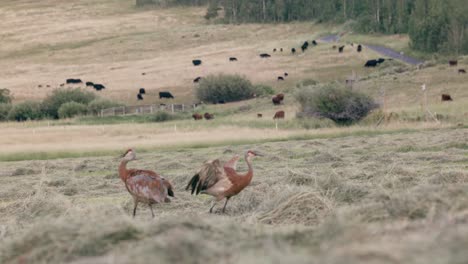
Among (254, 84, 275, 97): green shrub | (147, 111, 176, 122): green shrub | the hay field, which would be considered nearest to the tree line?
(254, 84, 275, 97): green shrub

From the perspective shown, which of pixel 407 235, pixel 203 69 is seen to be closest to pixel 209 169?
pixel 407 235

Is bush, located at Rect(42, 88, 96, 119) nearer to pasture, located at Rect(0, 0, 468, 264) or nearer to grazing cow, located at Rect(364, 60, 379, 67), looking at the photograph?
pasture, located at Rect(0, 0, 468, 264)

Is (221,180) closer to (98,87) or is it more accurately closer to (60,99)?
(60,99)

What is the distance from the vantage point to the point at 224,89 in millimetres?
75000

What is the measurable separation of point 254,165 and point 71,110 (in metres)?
43.5

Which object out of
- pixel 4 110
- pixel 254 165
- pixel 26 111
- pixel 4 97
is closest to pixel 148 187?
pixel 254 165

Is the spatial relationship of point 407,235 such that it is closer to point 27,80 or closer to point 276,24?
point 27,80

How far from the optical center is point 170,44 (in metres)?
123

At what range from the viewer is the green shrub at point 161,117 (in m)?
60.7

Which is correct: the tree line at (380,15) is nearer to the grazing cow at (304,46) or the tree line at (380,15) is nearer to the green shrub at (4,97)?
the grazing cow at (304,46)

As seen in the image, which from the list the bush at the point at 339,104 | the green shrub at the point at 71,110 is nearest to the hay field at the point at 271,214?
the bush at the point at 339,104

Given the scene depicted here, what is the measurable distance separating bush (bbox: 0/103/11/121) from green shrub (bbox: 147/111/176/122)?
15.3m

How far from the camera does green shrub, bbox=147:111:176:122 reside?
60691 millimetres

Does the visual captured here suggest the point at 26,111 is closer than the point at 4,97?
Yes
